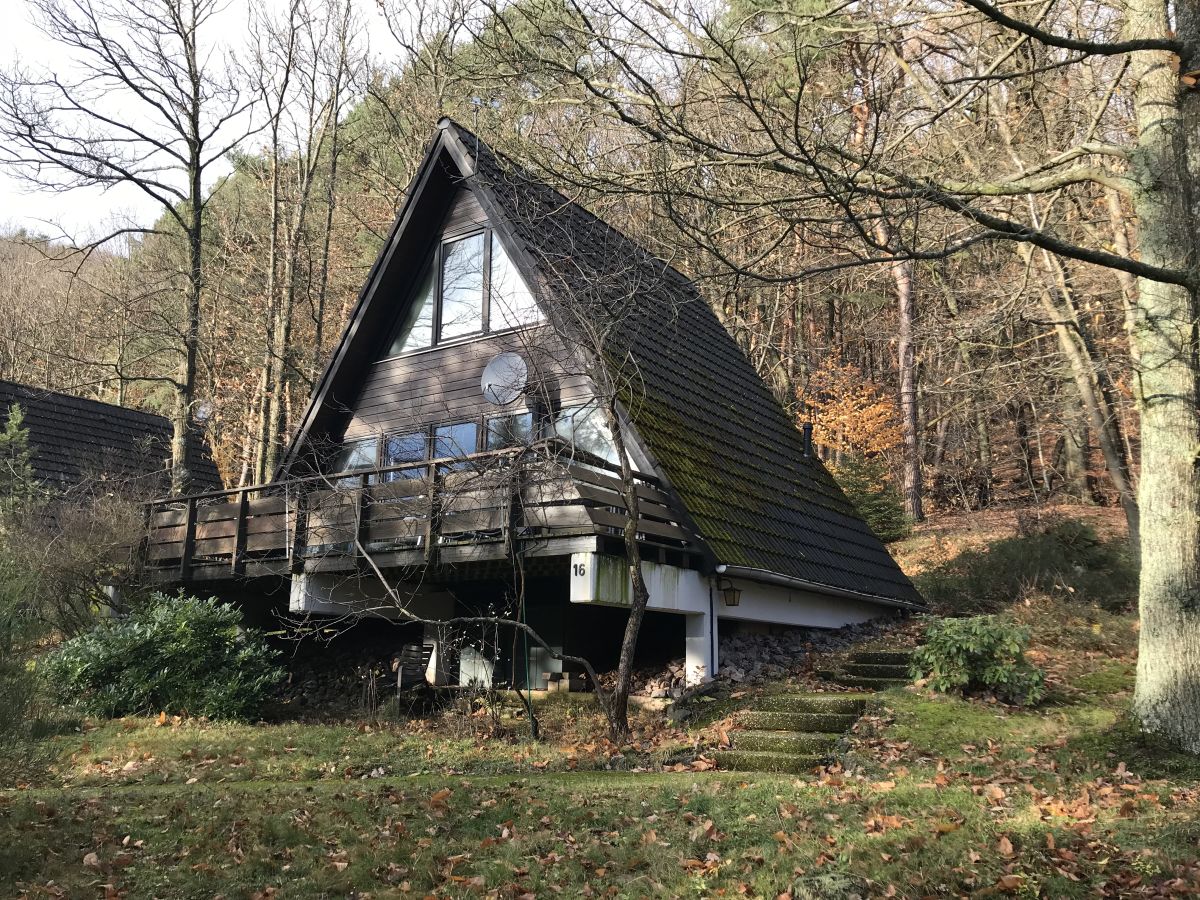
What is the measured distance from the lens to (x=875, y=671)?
37.7ft

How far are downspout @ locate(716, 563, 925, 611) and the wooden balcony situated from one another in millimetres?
527

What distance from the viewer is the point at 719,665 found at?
11.5 m

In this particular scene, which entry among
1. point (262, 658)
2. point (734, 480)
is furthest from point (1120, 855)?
point (262, 658)

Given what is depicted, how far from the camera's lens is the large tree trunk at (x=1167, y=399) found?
7.46 metres

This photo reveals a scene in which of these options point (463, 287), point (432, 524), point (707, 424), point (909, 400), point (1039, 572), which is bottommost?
point (1039, 572)

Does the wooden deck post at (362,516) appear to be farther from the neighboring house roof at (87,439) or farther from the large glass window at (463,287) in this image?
the neighboring house roof at (87,439)

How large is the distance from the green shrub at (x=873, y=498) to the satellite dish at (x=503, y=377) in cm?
1002

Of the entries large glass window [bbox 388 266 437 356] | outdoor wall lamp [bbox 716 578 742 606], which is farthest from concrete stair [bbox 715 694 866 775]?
large glass window [bbox 388 266 437 356]

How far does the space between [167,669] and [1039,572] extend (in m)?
14.5

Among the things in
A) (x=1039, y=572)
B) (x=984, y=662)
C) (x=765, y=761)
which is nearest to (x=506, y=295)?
(x=765, y=761)

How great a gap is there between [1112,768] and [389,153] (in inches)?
968

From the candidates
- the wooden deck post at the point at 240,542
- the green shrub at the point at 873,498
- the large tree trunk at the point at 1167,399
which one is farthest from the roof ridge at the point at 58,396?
the large tree trunk at the point at 1167,399

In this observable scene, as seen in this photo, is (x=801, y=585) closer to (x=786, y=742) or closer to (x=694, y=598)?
(x=694, y=598)

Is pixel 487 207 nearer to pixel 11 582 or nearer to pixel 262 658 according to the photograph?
pixel 262 658
